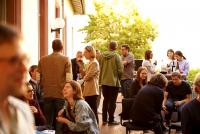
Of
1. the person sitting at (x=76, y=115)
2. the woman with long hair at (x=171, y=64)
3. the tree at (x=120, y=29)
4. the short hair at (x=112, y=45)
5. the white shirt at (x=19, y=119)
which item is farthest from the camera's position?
the tree at (x=120, y=29)

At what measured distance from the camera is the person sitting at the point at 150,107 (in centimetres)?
849

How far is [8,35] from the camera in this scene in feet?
5.05

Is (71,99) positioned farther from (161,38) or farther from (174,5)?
(174,5)

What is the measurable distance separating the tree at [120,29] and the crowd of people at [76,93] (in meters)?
10.2

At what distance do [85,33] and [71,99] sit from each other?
21.2 metres

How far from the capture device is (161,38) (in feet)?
91.1

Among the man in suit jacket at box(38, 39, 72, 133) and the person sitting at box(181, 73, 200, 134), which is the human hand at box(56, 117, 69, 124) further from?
the man in suit jacket at box(38, 39, 72, 133)

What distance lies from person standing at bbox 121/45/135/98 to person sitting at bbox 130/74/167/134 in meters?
3.96

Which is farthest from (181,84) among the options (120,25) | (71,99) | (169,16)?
(169,16)

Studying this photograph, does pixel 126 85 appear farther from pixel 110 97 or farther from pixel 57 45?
pixel 57 45

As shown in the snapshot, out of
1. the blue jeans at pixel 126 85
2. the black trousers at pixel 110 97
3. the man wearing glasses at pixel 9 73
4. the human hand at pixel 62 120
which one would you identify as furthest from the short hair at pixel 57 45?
the man wearing glasses at pixel 9 73

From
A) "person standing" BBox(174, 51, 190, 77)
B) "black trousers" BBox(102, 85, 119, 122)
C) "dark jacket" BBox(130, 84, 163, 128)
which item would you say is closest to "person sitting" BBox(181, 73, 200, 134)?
"dark jacket" BBox(130, 84, 163, 128)

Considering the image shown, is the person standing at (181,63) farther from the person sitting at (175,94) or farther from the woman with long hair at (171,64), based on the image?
the person sitting at (175,94)

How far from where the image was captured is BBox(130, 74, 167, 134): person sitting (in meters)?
8.49
